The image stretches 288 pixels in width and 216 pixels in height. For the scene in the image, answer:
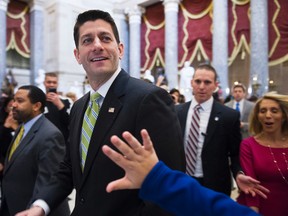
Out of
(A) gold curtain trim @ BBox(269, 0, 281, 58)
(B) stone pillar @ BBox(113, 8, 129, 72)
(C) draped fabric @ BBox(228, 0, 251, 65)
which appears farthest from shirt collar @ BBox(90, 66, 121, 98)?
(B) stone pillar @ BBox(113, 8, 129, 72)

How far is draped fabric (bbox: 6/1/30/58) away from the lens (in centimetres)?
1587

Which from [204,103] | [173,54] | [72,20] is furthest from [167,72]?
[204,103]

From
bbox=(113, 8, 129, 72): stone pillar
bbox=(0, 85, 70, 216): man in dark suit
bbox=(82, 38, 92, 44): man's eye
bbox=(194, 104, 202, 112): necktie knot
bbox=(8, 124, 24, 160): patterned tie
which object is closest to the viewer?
bbox=(82, 38, 92, 44): man's eye

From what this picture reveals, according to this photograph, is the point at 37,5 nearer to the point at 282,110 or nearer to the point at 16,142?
the point at 16,142

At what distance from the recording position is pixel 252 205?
2324 millimetres

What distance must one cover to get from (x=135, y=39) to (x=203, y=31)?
371 cm

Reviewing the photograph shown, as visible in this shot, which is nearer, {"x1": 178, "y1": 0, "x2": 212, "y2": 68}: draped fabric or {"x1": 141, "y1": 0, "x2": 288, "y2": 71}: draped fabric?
{"x1": 141, "y1": 0, "x2": 288, "y2": 71}: draped fabric

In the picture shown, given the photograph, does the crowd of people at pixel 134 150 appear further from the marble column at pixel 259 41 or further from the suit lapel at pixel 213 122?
the marble column at pixel 259 41

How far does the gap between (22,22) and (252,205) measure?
16288 millimetres

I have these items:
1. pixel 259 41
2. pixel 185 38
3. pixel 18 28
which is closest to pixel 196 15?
pixel 185 38

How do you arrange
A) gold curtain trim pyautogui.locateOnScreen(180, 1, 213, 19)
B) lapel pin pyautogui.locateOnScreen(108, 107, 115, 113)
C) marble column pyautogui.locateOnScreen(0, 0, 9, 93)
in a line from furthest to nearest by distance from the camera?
gold curtain trim pyautogui.locateOnScreen(180, 1, 213, 19)
marble column pyautogui.locateOnScreen(0, 0, 9, 93)
lapel pin pyautogui.locateOnScreen(108, 107, 115, 113)

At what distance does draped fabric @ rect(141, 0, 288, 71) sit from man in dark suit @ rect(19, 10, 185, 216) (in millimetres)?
11949

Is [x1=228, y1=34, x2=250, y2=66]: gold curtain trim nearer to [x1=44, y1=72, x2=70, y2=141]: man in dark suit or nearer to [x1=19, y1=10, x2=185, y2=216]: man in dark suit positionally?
[x1=44, y1=72, x2=70, y2=141]: man in dark suit

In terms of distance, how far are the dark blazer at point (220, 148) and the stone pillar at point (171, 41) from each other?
12469 mm
